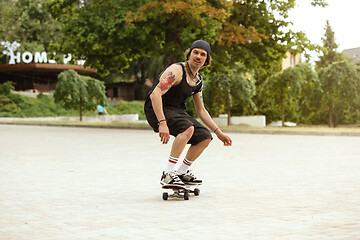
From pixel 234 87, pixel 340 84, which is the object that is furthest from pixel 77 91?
pixel 340 84

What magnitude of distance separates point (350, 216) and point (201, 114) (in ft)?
7.55

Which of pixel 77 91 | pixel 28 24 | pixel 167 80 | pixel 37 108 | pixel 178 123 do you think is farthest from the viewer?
pixel 28 24

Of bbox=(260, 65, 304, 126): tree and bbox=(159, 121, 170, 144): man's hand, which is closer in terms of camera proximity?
bbox=(159, 121, 170, 144): man's hand

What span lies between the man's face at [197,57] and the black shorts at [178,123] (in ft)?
1.94

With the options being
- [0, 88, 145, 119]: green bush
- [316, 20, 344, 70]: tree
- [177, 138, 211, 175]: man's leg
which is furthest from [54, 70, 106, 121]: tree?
[177, 138, 211, 175]: man's leg

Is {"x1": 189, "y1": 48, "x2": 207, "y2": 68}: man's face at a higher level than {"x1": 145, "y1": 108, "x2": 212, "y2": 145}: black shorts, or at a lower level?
higher

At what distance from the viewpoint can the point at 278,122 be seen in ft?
130

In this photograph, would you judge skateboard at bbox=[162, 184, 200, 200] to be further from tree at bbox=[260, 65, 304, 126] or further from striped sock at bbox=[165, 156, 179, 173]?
tree at bbox=[260, 65, 304, 126]

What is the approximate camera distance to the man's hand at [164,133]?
6559 millimetres

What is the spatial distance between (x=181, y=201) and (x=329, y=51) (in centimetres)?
5265

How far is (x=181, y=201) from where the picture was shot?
6984 millimetres

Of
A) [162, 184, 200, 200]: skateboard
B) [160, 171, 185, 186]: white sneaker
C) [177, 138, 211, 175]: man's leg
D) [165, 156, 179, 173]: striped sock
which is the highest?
[177, 138, 211, 175]: man's leg

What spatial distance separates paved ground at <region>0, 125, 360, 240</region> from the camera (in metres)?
5.17

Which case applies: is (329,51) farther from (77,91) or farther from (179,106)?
(179,106)
